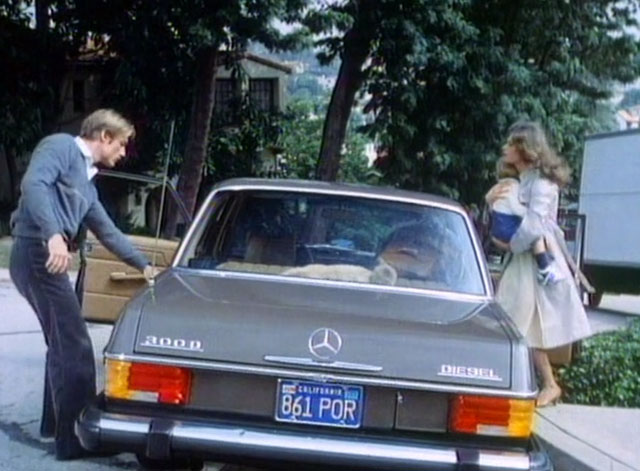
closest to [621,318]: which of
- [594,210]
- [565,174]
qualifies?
[594,210]

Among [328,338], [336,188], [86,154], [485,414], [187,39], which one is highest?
[187,39]

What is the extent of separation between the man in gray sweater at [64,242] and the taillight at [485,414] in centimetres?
186

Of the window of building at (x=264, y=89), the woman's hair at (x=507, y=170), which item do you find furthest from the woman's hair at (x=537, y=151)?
the window of building at (x=264, y=89)

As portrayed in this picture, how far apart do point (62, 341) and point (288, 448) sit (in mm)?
1679

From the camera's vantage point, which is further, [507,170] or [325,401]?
[507,170]

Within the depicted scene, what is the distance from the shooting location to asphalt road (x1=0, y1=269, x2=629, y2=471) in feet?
18.3

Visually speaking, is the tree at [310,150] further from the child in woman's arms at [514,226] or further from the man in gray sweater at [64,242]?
the man in gray sweater at [64,242]

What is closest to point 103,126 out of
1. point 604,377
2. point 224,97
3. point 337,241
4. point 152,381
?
point 337,241

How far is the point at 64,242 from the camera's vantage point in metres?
4.99

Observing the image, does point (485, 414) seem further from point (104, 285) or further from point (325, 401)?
point (104, 285)

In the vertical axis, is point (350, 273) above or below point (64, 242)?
below

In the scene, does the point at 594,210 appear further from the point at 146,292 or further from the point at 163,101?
the point at 146,292

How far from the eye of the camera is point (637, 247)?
17891 mm

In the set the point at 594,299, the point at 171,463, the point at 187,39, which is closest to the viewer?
the point at 171,463
